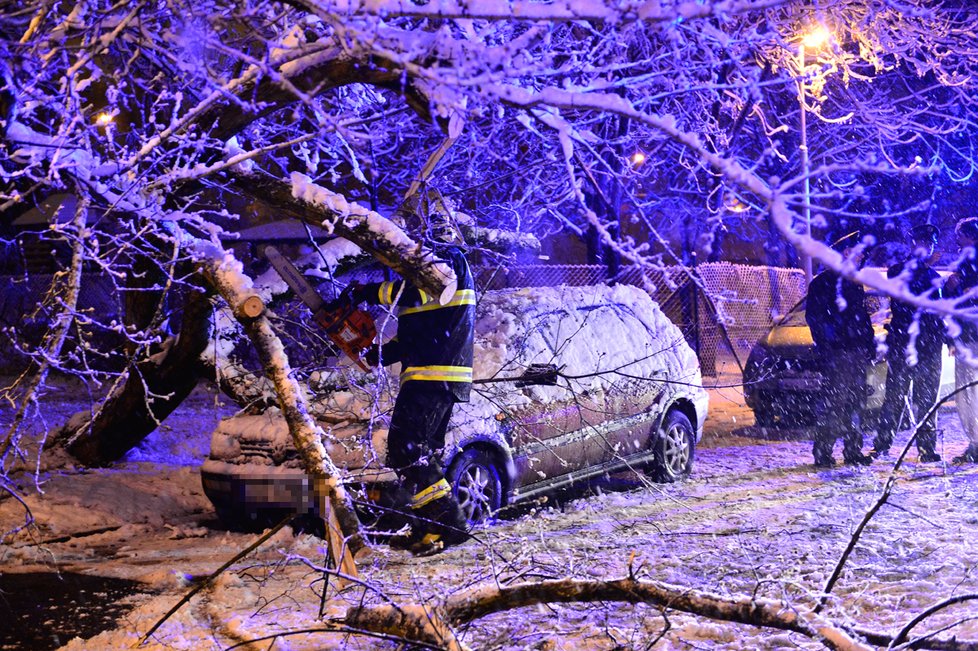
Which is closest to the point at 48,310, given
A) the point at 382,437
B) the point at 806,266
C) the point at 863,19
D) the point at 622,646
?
the point at 382,437

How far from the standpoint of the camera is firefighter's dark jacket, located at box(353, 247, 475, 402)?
5.37 m

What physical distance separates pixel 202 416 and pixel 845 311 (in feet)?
23.8

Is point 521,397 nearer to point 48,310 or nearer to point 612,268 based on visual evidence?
point 48,310

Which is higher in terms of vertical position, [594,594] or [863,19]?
[863,19]

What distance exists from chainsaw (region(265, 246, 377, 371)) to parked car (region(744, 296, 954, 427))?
4775 mm

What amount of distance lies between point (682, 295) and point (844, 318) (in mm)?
7774

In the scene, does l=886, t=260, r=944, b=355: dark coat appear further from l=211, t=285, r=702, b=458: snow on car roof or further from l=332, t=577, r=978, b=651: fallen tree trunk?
l=332, t=577, r=978, b=651: fallen tree trunk

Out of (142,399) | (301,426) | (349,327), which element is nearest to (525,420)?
(349,327)

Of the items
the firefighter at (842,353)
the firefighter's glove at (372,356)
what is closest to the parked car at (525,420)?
the firefighter's glove at (372,356)

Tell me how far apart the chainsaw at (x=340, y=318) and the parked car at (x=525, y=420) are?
27cm

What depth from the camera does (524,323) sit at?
6.60 meters

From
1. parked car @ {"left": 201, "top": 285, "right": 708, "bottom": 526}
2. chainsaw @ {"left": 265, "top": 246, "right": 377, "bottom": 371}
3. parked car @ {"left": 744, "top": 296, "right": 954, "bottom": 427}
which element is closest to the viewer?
chainsaw @ {"left": 265, "top": 246, "right": 377, "bottom": 371}

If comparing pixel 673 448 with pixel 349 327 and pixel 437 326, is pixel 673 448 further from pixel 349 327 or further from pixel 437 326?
pixel 349 327

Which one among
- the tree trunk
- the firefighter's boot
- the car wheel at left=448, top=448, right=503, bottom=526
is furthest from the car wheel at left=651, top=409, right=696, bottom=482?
the tree trunk
